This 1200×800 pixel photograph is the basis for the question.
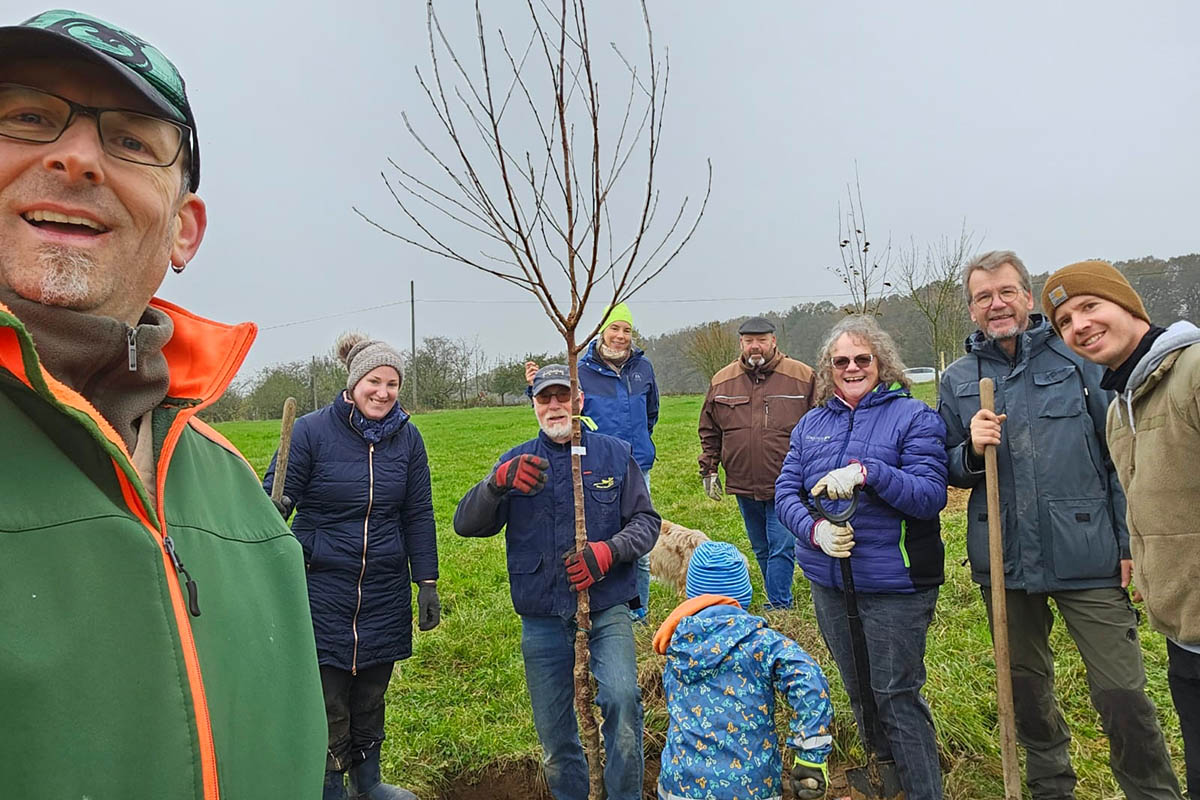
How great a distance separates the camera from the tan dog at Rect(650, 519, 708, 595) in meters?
6.48

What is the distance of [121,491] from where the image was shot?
98cm

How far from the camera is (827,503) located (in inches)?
124

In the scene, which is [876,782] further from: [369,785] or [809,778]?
[369,785]

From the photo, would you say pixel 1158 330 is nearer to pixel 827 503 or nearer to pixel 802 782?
pixel 827 503

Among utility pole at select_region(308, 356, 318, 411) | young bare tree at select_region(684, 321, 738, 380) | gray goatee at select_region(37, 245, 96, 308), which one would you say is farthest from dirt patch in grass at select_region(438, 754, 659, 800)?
utility pole at select_region(308, 356, 318, 411)

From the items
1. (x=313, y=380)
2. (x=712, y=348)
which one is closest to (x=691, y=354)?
(x=712, y=348)

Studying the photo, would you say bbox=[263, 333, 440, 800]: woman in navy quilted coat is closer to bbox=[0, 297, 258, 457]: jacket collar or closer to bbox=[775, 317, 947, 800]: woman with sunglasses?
bbox=[775, 317, 947, 800]: woman with sunglasses

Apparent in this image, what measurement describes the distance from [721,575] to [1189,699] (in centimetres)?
170

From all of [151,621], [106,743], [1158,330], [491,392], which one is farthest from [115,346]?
[491,392]

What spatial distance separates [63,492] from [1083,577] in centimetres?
347

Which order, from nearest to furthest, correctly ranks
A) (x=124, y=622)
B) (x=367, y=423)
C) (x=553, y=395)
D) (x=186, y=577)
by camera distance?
1. (x=124, y=622)
2. (x=186, y=577)
3. (x=553, y=395)
4. (x=367, y=423)

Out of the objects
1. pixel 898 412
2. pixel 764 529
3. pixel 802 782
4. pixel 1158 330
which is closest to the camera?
pixel 802 782

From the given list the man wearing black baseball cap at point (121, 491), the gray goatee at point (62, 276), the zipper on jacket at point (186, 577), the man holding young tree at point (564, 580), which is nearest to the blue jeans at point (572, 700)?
the man holding young tree at point (564, 580)

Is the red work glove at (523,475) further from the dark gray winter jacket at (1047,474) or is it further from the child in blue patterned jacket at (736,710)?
the dark gray winter jacket at (1047,474)
